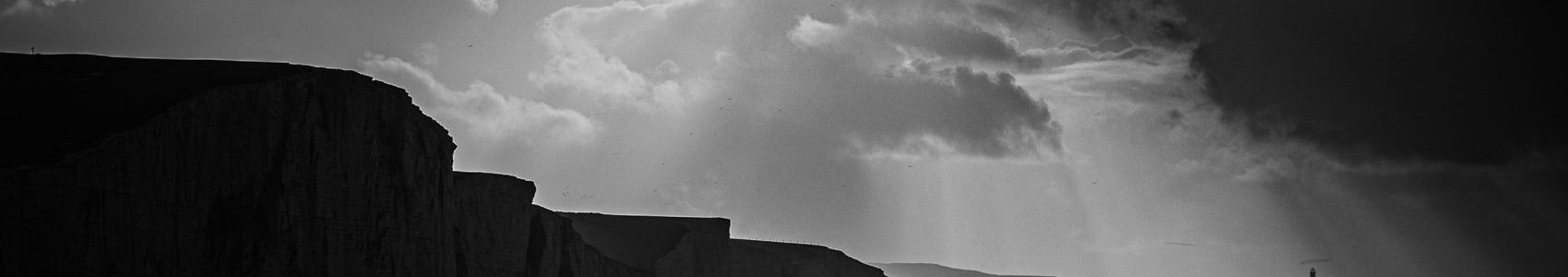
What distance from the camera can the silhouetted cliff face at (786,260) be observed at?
101938mm

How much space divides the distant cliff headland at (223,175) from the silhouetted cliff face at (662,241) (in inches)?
798

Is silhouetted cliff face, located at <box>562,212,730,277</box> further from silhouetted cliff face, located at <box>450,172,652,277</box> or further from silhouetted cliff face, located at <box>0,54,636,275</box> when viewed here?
silhouetted cliff face, located at <box>0,54,636,275</box>

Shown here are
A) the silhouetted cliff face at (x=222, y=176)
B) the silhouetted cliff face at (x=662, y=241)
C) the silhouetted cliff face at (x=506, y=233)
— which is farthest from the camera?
the silhouetted cliff face at (x=662, y=241)

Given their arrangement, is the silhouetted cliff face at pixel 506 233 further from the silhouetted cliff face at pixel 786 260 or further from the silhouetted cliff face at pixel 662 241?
the silhouetted cliff face at pixel 786 260

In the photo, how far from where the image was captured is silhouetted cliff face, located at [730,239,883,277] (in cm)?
10194

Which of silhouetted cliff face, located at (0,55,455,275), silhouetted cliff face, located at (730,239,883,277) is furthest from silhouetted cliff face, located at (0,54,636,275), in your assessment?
silhouetted cliff face, located at (730,239,883,277)

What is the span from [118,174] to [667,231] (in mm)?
45010

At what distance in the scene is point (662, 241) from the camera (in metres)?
90.1

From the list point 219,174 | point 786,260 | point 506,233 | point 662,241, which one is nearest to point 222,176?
point 219,174

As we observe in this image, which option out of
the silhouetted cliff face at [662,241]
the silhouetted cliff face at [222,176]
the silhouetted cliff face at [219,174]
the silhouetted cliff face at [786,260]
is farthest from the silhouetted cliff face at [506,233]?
the silhouetted cliff face at [786,260]

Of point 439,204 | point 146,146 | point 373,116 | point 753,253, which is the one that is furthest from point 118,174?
point 753,253

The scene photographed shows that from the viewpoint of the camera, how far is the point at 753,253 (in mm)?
103062

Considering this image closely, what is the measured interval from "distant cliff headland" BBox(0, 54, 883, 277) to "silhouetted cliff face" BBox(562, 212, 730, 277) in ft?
66.5

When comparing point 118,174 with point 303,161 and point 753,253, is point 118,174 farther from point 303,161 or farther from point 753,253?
point 753,253
